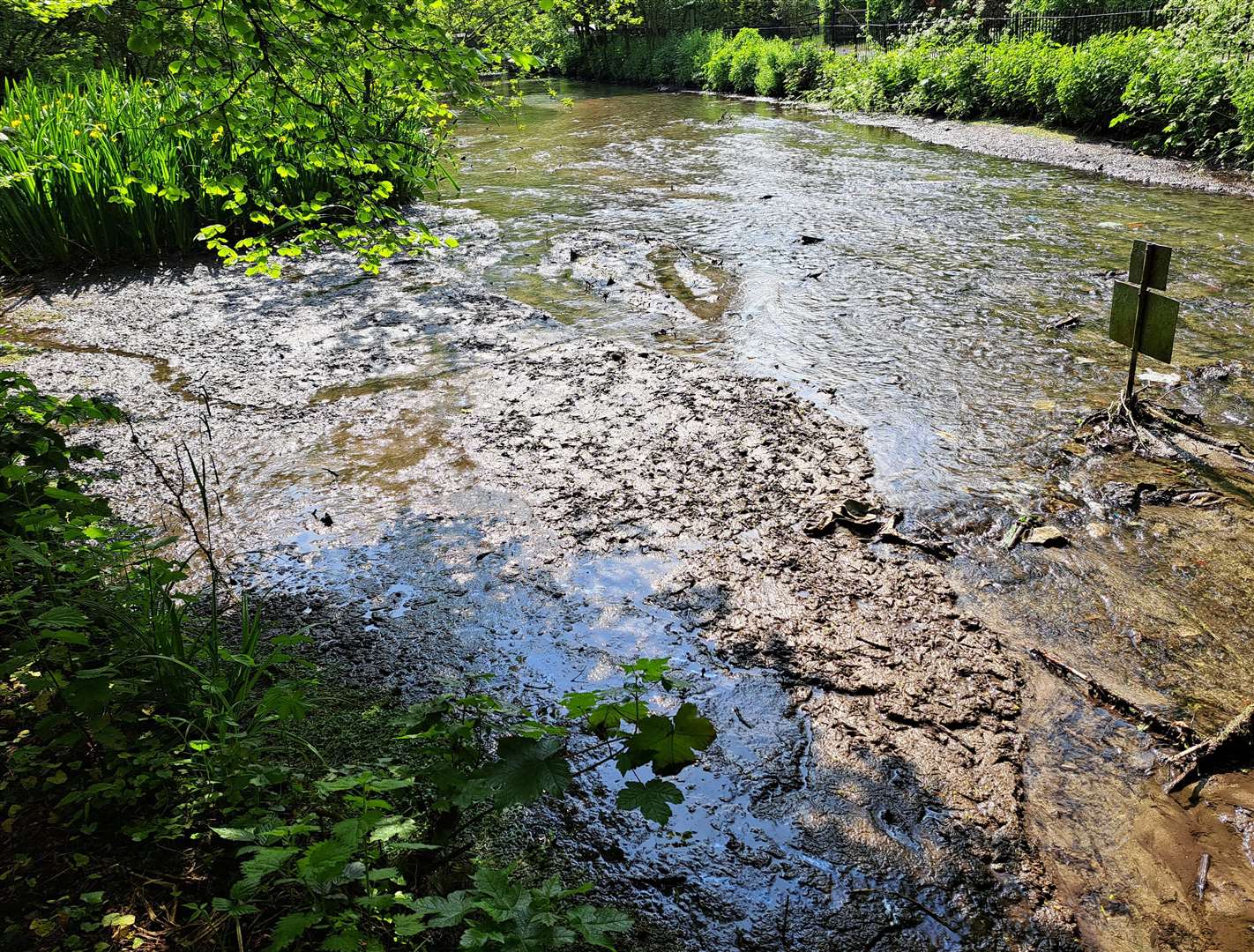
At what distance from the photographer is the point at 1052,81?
46.6 feet

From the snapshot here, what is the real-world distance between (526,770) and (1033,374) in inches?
203

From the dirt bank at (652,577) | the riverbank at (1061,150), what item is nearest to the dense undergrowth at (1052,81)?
the riverbank at (1061,150)

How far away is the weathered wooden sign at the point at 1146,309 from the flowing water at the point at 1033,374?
529 mm

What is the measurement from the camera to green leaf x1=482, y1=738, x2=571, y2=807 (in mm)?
1786

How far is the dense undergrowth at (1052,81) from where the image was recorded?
36.1 feet

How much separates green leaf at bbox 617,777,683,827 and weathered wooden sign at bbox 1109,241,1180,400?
4.20 m

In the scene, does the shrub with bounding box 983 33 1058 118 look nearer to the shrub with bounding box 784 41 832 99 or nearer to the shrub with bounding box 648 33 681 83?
the shrub with bounding box 784 41 832 99

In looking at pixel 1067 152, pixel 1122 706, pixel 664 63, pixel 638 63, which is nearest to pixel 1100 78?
pixel 1067 152

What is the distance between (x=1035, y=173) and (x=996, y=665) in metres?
11.1

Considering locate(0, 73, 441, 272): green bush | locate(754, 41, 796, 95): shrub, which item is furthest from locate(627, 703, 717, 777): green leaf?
locate(754, 41, 796, 95): shrub

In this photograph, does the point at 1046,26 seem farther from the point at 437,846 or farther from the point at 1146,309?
the point at 437,846

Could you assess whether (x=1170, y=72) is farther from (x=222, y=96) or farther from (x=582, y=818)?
(x=582, y=818)

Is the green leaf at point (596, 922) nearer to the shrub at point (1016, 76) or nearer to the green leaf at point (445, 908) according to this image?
the green leaf at point (445, 908)

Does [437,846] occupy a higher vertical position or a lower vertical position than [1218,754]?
higher
